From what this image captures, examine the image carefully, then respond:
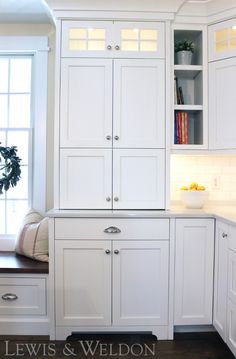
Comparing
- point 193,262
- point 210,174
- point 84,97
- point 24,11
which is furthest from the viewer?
point 210,174

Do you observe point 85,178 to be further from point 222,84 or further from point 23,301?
point 222,84

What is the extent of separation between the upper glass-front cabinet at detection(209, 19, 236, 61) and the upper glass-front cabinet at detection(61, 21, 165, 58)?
43 centimetres

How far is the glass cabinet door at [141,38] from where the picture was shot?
2178mm

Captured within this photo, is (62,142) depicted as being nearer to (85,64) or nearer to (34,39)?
(85,64)

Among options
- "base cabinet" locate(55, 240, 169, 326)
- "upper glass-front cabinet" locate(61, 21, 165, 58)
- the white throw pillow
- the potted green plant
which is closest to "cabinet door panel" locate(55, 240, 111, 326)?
"base cabinet" locate(55, 240, 169, 326)

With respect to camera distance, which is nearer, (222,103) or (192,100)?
(222,103)

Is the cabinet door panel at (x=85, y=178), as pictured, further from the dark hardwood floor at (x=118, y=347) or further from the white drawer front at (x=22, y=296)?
the dark hardwood floor at (x=118, y=347)

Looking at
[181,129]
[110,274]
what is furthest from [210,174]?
[110,274]

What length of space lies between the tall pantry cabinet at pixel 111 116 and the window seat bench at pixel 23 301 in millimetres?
616

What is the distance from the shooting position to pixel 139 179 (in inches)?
86.4

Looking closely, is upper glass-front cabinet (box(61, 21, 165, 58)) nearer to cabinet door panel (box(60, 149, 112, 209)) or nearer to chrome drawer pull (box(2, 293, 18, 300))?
cabinet door panel (box(60, 149, 112, 209))

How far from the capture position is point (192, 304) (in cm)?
208

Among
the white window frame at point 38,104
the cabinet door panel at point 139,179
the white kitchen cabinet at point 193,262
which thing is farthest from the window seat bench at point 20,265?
the white kitchen cabinet at point 193,262

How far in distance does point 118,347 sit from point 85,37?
7.89ft
